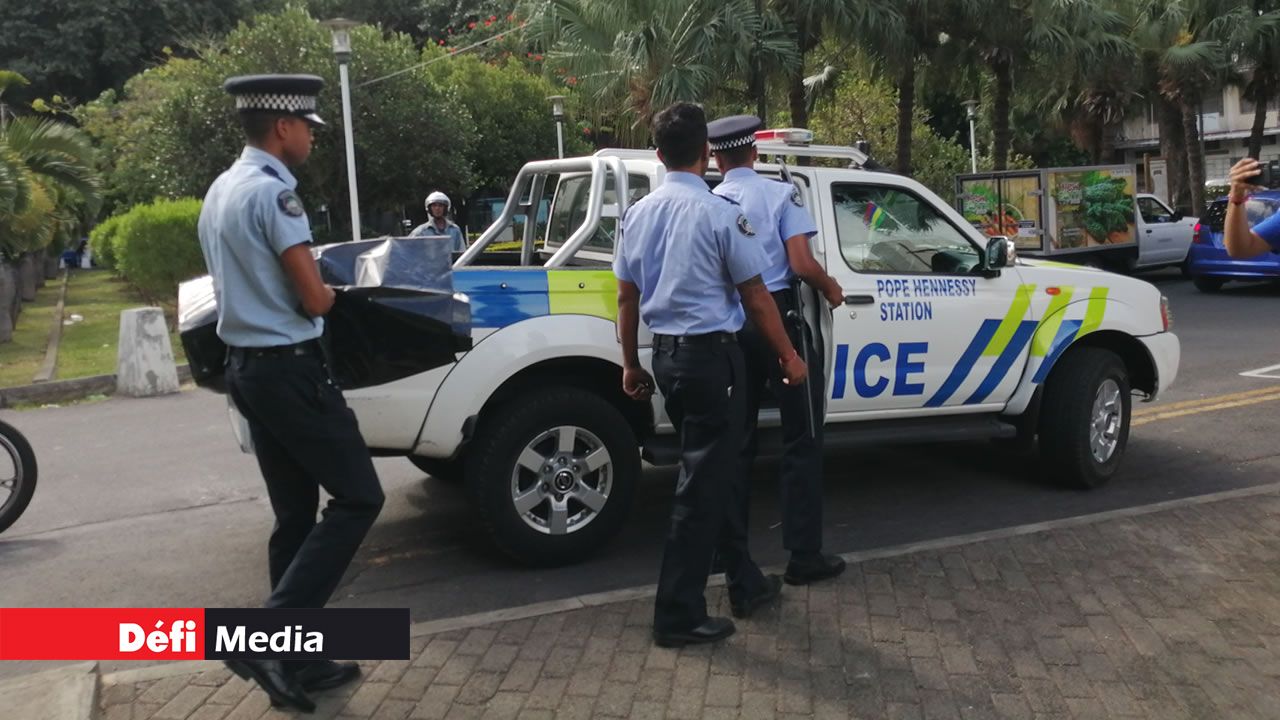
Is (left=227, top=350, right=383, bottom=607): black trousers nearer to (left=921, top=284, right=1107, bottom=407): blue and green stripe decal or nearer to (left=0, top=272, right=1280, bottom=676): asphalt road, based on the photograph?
(left=0, top=272, right=1280, bottom=676): asphalt road

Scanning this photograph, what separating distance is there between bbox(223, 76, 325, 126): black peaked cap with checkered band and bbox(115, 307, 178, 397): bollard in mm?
8737

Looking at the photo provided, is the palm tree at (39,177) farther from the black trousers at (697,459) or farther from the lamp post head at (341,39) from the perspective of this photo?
the black trousers at (697,459)

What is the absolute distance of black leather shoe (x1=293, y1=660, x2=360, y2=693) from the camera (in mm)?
4125

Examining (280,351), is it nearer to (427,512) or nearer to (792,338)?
(792,338)

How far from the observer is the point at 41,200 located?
17.0 metres

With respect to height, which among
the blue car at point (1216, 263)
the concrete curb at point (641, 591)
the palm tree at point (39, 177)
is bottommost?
the concrete curb at point (641, 591)

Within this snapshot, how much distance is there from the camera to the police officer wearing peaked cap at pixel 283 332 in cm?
377

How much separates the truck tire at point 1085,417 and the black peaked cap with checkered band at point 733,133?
2.71 meters

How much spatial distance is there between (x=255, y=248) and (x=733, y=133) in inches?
83.1

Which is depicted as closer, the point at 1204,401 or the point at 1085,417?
the point at 1085,417

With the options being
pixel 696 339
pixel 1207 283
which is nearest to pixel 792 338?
pixel 696 339

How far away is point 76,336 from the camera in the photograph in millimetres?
18219

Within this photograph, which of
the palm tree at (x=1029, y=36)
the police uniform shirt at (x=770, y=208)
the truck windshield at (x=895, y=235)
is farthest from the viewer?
the palm tree at (x=1029, y=36)

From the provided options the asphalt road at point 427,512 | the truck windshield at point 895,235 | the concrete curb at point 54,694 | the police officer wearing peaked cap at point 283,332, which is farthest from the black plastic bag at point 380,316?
the truck windshield at point 895,235
